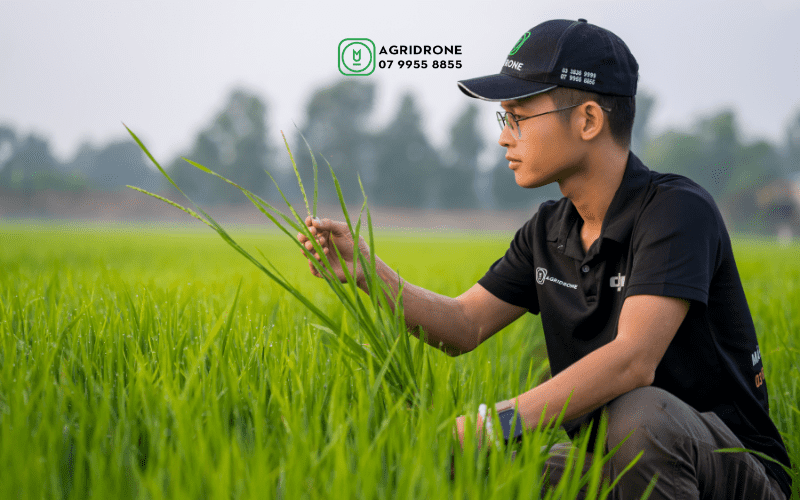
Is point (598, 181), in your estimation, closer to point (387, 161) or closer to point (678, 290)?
point (678, 290)

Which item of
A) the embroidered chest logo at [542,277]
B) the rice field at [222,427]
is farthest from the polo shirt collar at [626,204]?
the rice field at [222,427]

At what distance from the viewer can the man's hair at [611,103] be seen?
1715mm

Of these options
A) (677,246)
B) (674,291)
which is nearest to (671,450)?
(674,291)

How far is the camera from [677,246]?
1.46 metres

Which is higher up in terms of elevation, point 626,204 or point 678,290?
point 626,204

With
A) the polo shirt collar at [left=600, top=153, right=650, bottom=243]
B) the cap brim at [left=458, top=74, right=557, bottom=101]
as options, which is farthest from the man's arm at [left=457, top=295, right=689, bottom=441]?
the cap brim at [left=458, top=74, right=557, bottom=101]

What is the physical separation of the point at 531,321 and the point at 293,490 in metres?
3.66

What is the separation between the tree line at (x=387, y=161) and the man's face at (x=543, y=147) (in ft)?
195

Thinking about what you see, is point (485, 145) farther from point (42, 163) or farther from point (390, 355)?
point (390, 355)

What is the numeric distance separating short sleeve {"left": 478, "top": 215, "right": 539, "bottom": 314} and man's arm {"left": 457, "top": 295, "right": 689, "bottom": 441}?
675 mm

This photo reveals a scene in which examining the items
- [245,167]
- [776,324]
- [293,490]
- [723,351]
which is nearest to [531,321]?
[776,324]

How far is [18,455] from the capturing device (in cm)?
101

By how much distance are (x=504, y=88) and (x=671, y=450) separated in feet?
3.58

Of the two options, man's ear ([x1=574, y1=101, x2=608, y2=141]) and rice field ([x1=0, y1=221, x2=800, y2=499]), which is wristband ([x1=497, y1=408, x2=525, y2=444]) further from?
man's ear ([x1=574, y1=101, x2=608, y2=141])
